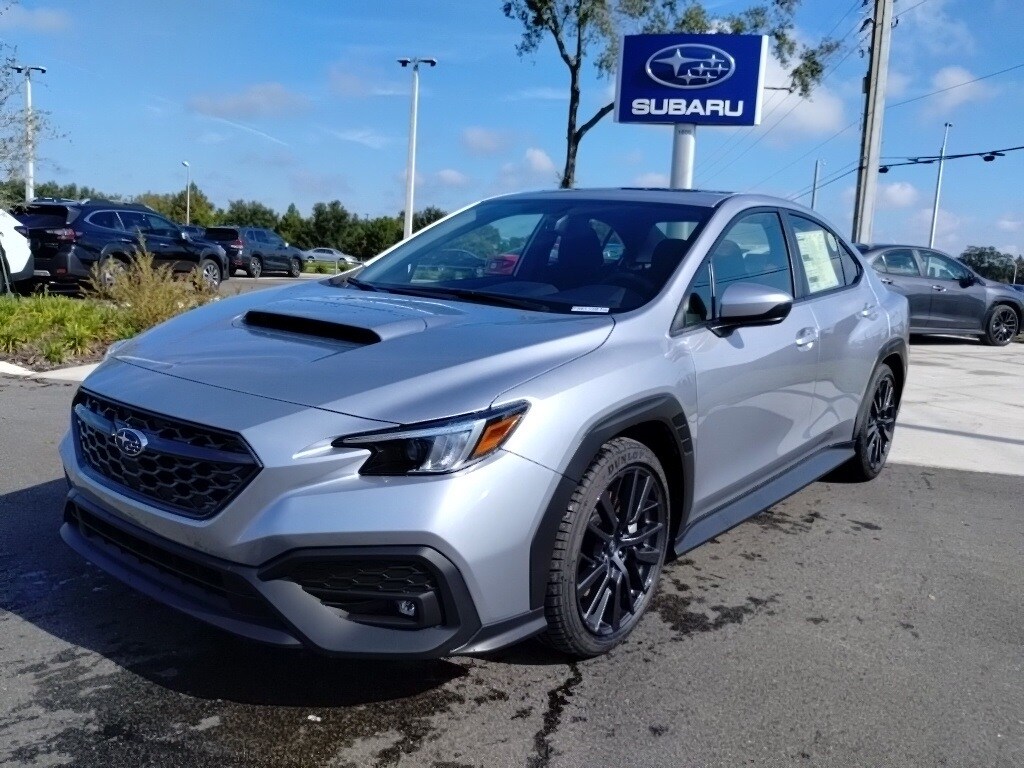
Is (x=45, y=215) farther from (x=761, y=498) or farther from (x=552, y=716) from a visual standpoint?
(x=552, y=716)

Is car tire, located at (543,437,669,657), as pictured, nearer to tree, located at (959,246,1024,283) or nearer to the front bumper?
the front bumper

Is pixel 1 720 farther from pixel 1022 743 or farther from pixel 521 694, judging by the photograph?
pixel 1022 743

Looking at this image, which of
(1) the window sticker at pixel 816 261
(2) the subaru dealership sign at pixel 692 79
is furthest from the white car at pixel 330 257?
(1) the window sticker at pixel 816 261

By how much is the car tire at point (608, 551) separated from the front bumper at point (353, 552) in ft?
0.65

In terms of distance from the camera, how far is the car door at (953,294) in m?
13.9

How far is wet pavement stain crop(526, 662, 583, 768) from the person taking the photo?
254 cm

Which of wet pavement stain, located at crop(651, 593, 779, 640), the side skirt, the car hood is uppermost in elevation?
the car hood

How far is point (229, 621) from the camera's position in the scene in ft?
8.22

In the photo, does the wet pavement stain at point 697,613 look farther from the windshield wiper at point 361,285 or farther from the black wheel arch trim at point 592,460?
the windshield wiper at point 361,285

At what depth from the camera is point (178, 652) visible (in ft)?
10.00

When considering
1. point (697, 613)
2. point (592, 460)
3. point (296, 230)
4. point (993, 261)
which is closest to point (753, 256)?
point (697, 613)

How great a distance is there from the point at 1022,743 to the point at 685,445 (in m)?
1.36

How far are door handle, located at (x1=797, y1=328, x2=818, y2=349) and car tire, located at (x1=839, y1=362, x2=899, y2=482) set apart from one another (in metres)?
1.01

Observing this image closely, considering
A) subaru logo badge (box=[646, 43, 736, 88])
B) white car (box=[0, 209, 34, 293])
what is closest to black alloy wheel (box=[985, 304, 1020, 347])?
subaru logo badge (box=[646, 43, 736, 88])
